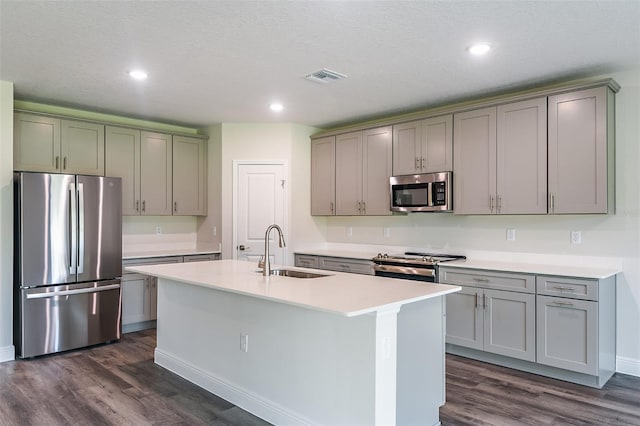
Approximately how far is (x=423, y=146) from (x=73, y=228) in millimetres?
3608

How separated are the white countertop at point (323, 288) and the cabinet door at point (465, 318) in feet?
4.37

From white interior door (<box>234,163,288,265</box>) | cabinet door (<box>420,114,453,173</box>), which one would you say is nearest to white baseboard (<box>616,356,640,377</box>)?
cabinet door (<box>420,114,453,173</box>)

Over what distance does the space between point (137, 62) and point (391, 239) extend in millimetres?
3347

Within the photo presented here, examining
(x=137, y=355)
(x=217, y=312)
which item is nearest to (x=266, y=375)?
(x=217, y=312)

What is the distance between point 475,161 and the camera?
4219 mm

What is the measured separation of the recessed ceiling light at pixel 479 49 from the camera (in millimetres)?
3084

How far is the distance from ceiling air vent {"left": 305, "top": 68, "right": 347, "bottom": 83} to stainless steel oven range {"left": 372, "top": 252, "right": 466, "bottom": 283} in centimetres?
193

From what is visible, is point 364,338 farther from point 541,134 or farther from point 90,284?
point 90,284

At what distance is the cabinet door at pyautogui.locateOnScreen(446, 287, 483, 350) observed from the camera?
390 centimetres

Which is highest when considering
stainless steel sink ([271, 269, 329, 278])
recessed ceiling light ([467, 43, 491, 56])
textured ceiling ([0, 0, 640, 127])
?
textured ceiling ([0, 0, 640, 127])

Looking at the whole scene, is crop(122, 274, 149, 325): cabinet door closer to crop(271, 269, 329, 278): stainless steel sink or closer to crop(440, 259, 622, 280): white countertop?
crop(271, 269, 329, 278): stainless steel sink

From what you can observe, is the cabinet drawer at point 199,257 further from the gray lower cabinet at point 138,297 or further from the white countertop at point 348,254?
the white countertop at point 348,254

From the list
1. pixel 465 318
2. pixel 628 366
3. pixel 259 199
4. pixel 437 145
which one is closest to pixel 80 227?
pixel 259 199

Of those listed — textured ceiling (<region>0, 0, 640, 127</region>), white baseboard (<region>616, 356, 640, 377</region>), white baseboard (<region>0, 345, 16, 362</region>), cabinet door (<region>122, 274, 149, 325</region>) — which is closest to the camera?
textured ceiling (<region>0, 0, 640, 127</region>)
